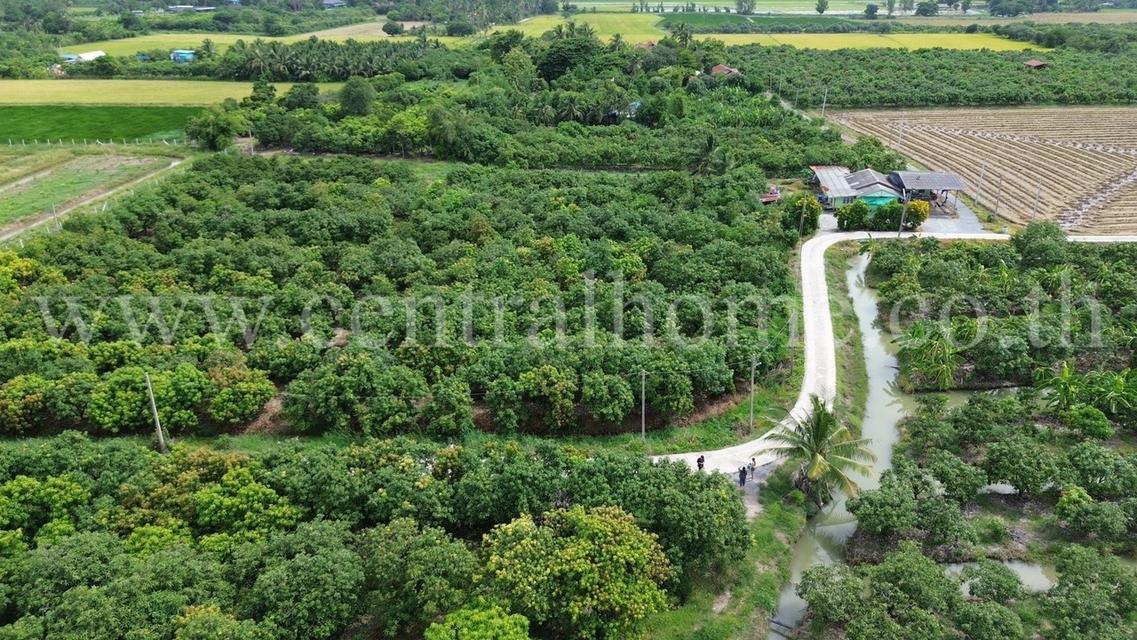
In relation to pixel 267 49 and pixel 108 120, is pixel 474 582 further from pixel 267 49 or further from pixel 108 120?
pixel 267 49

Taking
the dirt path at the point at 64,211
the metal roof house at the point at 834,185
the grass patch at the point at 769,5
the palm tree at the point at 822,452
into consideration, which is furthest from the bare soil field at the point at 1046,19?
the palm tree at the point at 822,452

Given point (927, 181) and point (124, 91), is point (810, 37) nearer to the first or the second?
point (927, 181)

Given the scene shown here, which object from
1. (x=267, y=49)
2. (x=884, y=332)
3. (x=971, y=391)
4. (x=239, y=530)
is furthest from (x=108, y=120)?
(x=971, y=391)

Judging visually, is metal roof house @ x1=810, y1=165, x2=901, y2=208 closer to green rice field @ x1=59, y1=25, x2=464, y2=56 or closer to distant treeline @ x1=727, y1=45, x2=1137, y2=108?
distant treeline @ x1=727, y1=45, x2=1137, y2=108

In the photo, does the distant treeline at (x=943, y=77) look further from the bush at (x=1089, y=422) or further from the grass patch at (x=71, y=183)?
the grass patch at (x=71, y=183)

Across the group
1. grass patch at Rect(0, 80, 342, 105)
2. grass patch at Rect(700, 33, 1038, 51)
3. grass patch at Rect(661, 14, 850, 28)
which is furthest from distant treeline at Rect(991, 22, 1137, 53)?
grass patch at Rect(0, 80, 342, 105)

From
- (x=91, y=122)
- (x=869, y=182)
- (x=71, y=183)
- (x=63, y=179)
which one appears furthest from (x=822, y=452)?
(x=91, y=122)
